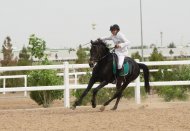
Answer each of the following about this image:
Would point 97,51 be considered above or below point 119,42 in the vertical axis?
below

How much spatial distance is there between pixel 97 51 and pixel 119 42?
846 millimetres

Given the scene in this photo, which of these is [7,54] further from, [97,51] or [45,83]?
[97,51]

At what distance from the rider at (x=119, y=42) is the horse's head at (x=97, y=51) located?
0.77 ft

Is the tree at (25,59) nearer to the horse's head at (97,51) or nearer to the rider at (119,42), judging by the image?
the rider at (119,42)

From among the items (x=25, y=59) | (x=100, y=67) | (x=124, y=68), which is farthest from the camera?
(x=25, y=59)

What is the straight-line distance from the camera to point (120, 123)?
10148 millimetres

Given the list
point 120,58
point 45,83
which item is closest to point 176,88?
point 45,83

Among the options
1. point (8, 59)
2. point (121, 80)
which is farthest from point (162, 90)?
point (8, 59)

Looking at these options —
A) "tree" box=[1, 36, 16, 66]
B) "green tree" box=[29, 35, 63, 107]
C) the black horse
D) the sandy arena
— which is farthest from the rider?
"tree" box=[1, 36, 16, 66]

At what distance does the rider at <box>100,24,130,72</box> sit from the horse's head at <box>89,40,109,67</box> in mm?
236

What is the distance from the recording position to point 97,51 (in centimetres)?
1277

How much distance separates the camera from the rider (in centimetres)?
1319

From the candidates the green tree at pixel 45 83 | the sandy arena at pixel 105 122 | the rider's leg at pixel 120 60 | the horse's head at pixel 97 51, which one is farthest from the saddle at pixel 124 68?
the green tree at pixel 45 83

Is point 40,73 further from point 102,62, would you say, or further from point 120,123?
point 120,123
